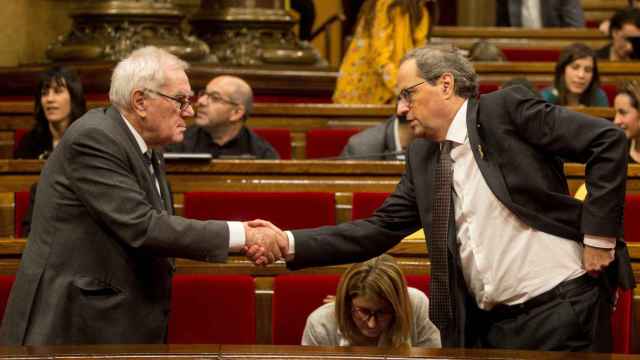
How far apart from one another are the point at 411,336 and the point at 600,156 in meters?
1.08

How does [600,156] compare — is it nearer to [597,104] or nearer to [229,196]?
[229,196]

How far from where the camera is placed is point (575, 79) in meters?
7.50

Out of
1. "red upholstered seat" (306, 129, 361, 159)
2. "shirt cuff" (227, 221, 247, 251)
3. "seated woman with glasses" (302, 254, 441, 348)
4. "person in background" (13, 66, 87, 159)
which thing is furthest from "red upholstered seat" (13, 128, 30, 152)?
"shirt cuff" (227, 221, 247, 251)

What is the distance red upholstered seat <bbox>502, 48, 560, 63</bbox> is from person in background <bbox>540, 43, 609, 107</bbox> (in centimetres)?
303

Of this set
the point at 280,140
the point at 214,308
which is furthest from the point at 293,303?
the point at 280,140

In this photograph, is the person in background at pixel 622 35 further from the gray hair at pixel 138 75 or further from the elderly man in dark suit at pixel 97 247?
the elderly man in dark suit at pixel 97 247

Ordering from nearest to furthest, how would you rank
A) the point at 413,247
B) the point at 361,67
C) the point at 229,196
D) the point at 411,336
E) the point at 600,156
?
the point at 600,156 → the point at 411,336 → the point at 413,247 → the point at 229,196 → the point at 361,67

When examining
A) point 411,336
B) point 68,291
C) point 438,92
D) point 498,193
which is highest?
point 438,92

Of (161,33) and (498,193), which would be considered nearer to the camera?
(498,193)

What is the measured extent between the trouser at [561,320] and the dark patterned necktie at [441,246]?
5.2 inches

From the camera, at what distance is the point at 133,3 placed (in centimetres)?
823

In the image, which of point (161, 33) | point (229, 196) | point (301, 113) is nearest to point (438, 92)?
point (229, 196)

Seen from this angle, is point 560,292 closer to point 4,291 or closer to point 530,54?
point 4,291

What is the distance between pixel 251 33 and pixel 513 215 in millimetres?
5204
